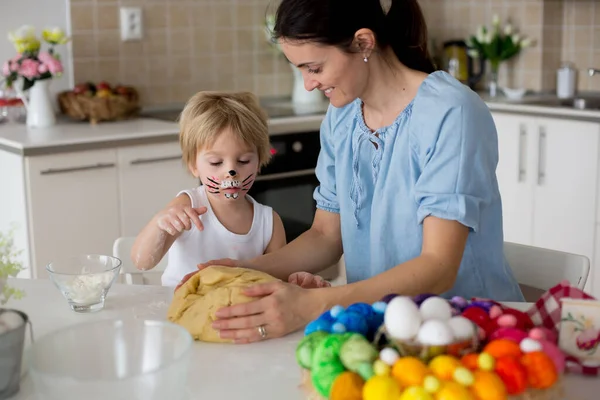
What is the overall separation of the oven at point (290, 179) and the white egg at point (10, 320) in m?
2.23

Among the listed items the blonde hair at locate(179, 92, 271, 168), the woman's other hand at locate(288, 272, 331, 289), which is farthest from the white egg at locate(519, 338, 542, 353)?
the blonde hair at locate(179, 92, 271, 168)

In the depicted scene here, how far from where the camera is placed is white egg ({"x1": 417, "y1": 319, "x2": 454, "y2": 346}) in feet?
3.23

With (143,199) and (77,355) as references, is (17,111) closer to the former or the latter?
(143,199)

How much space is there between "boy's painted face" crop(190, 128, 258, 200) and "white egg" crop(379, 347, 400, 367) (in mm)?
884

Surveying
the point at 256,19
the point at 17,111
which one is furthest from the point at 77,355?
the point at 256,19

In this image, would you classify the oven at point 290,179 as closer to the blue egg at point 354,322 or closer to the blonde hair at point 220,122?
the blonde hair at point 220,122

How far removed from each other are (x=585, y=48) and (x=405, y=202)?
257cm

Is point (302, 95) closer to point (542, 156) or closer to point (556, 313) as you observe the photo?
point (542, 156)

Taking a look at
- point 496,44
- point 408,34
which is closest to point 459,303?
point 408,34

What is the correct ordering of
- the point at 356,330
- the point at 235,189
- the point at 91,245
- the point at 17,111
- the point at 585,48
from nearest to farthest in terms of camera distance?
the point at 356,330
the point at 235,189
the point at 91,245
the point at 17,111
the point at 585,48

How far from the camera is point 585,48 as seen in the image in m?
3.88

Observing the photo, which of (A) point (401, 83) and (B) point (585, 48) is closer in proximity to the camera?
(A) point (401, 83)

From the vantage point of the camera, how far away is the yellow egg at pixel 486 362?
0.96m

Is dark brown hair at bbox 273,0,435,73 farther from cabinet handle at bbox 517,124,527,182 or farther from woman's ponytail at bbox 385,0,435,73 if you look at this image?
cabinet handle at bbox 517,124,527,182
